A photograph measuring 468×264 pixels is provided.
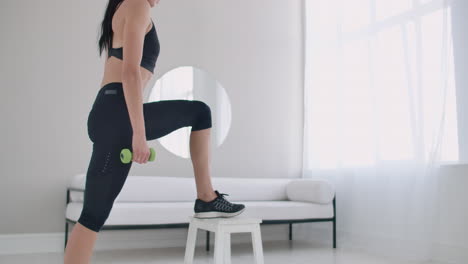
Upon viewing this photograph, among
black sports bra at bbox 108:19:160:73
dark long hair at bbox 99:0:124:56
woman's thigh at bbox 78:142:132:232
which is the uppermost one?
dark long hair at bbox 99:0:124:56

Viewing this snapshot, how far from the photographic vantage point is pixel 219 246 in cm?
213

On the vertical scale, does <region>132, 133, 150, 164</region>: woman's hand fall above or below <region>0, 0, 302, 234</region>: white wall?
below

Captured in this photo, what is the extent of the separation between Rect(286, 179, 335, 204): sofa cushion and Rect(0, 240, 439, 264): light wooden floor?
16.2 inches

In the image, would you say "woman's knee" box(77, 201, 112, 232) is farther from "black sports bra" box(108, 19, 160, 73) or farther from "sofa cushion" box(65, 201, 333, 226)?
"sofa cushion" box(65, 201, 333, 226)

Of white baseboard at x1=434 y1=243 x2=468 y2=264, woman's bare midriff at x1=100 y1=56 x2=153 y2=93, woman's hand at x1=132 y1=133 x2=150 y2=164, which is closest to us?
woman's hand at x1=132 y1=133 x2=150 y2=164

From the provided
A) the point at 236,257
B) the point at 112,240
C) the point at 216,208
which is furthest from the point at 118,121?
the point at 112,240

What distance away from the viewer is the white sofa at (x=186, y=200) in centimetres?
311

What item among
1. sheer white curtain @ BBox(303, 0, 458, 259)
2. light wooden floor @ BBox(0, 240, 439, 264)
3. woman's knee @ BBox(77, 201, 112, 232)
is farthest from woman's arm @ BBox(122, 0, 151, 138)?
sheer white curtain @ BBox(303, 0, 458, 259)

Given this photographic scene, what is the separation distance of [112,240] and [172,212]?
0.87m

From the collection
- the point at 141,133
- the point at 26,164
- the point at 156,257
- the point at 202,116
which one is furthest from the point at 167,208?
the point at 141,133

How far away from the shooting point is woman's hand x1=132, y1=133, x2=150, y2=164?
1.44 m

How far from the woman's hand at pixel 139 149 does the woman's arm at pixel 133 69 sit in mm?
13

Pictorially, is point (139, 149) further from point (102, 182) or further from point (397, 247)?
point (397, 247)

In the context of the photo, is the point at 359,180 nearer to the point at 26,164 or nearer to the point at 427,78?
the point at 427,78
